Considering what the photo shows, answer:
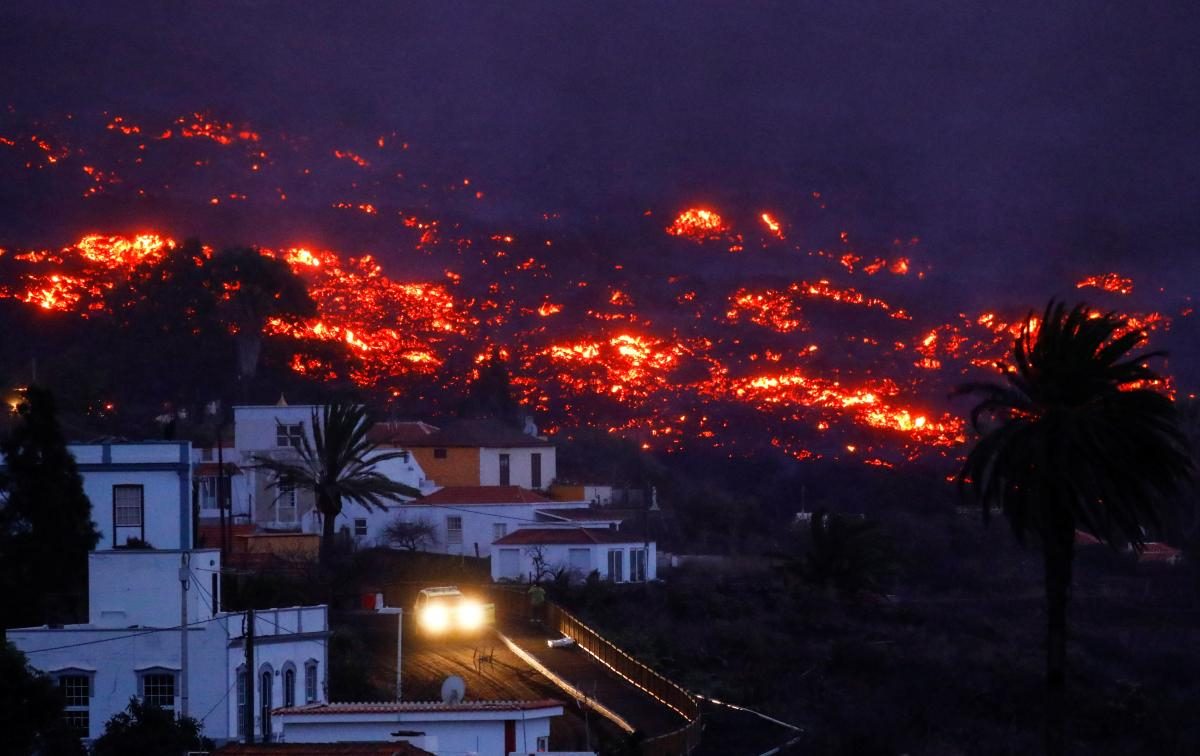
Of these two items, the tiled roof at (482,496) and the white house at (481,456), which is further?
the white house at (481,456)

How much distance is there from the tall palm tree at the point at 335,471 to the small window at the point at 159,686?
76.0 feet

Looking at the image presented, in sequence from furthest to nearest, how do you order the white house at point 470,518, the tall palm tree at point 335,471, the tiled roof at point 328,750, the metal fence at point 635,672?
1. the white house at point 470,518
2. the tall palm tree at point 335,471
3. the metal fence at point 635,672
4. the tiled roof at point 328,750

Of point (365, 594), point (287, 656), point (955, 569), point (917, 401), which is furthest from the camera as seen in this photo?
point (917, 401)

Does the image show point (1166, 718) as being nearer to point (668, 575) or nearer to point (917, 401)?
point (668, 575)

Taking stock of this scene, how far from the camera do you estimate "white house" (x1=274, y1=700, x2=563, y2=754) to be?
110 feet

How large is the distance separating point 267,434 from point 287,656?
3362 centimetres

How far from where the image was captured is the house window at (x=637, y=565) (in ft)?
242

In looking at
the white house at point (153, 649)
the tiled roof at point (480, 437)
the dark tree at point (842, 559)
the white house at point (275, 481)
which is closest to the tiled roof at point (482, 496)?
the white house at point (275, 481)

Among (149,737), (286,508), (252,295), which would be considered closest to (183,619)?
(149,737)

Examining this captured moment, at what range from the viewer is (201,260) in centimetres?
11681

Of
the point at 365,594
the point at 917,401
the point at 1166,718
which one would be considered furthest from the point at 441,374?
the point at 1166,718

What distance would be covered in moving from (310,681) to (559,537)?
26.4 metres

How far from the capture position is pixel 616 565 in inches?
2859

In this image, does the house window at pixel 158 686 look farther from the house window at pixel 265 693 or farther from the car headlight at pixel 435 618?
the car headlight at pixel 435 618
